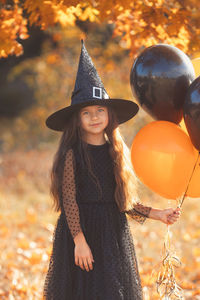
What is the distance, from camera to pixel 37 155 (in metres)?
9.55

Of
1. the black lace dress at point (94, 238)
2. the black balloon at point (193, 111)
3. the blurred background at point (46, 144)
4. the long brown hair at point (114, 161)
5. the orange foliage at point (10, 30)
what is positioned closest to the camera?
the black balloon at point (193, 111)

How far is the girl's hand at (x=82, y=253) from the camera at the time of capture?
7.09 ft

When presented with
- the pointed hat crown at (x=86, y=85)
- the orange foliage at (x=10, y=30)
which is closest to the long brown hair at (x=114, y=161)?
the pointed hat crown at (x=86, y=85)

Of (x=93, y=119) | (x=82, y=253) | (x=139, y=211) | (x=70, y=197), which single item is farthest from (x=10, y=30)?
(x=82, y=253)

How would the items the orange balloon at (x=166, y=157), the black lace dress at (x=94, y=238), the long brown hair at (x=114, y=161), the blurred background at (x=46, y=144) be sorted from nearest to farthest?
1. the orange balloon at (x=166, y=157)
2. the black lace dress at (x=94, y=238)
3. the long brown hair at (x=114, y=161)
4. the blurred background at (x=46, y=144)

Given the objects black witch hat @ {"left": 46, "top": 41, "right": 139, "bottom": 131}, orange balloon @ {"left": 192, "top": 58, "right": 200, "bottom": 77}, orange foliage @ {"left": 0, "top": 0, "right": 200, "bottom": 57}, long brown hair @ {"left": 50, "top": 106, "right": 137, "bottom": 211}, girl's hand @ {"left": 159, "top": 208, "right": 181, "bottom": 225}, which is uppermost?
orange foliage @ {"left": 0, "top": 0, "right": 200, "bottom": 57}

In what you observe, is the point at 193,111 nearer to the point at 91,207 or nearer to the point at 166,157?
the point at 166,157

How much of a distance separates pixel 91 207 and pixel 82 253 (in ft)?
0.91

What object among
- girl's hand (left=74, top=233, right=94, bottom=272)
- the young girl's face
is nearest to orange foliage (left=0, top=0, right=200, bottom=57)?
the young girl's face

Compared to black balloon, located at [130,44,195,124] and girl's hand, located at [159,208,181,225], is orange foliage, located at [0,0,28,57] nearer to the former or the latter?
black balloon, located at [130,44,195,124]

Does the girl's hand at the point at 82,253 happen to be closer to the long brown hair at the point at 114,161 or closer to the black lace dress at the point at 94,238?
the black lace dress at the point at 94,238

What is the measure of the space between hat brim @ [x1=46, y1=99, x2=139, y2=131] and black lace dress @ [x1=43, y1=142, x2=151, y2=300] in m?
0.22

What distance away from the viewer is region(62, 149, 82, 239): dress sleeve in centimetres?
218

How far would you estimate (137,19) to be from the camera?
325cm
